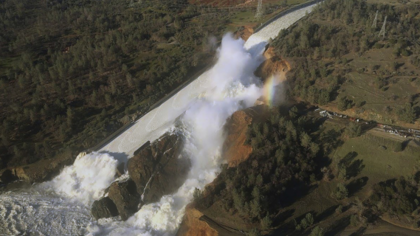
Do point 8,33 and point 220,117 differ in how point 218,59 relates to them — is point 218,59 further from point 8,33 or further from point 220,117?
point 8,33

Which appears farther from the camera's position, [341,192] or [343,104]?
[343,104]

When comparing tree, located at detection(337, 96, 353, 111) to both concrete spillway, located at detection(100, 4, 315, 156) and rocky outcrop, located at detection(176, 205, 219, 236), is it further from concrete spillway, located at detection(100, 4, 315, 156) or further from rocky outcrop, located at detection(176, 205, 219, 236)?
rocky outcrop, located at detection(176, 205, 219, 236)

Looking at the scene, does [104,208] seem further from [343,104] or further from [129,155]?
[343,104]

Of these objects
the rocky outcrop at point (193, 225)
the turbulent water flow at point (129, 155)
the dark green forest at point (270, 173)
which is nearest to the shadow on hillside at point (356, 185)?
the dark green forest at point (270, 173)

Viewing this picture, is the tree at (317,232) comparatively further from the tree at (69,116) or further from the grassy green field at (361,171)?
the tree at (69,116)

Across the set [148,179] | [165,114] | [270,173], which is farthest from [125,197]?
[270,173]

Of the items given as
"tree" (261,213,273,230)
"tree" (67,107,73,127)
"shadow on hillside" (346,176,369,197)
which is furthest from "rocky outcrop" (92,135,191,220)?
"shadow on hillside" (346,176,369,197)

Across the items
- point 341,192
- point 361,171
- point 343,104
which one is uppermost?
point 343,104

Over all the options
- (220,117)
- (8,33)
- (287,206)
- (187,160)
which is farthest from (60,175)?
(8,33)
